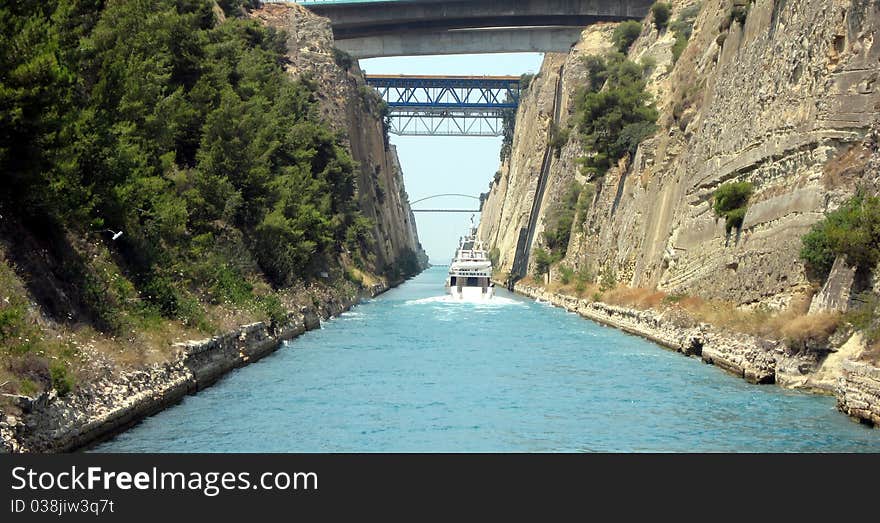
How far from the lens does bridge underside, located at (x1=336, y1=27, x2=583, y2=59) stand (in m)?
70.7

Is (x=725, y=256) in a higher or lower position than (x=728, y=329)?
higher

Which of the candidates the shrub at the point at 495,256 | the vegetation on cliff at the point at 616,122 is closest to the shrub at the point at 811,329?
the vegetation on cliff at the point at 616,122

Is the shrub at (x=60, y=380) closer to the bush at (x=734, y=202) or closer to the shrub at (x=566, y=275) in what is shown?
the bush at (x=734, y=202)

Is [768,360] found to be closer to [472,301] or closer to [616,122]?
[616,122]

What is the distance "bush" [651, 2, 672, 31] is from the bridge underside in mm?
Answer: 12328

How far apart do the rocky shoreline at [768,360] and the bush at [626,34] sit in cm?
3340

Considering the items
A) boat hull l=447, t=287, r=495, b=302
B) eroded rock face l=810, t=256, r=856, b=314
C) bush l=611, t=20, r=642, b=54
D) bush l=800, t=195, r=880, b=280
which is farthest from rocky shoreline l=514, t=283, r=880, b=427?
bush l=611, t=20, r=642, b=54

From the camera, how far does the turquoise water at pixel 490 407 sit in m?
14.9

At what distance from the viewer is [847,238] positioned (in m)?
18.9

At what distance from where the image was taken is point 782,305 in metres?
22.9
